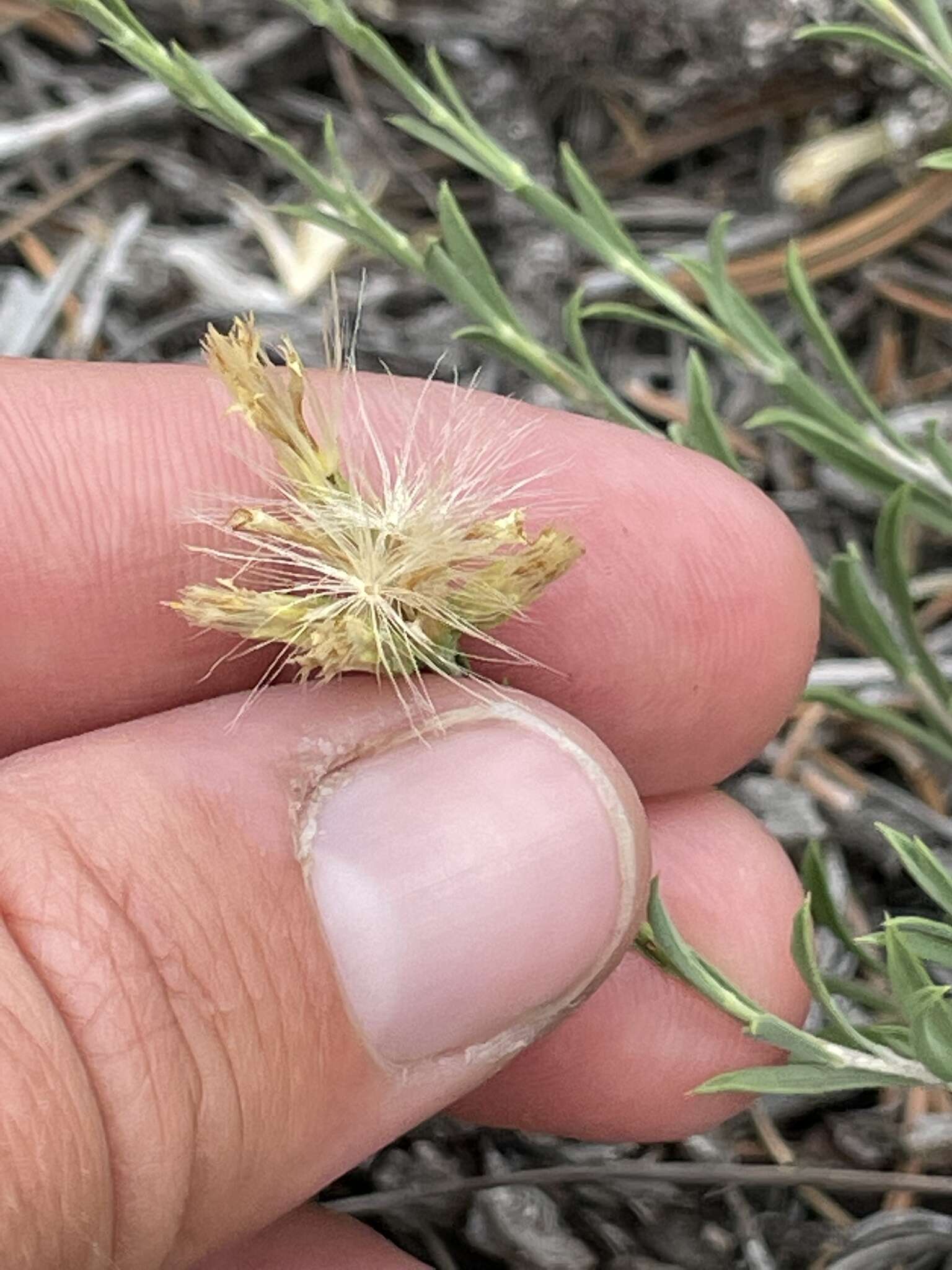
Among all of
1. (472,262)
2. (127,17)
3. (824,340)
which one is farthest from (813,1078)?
(127,17)

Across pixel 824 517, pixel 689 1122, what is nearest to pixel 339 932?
pixel 689 1122

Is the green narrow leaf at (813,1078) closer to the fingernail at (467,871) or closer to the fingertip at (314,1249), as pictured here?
the fingernail at (467,871)

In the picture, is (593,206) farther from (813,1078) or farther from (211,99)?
(813,1078)

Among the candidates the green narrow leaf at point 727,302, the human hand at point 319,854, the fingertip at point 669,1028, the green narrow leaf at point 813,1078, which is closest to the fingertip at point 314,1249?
the human hand at point 319,854

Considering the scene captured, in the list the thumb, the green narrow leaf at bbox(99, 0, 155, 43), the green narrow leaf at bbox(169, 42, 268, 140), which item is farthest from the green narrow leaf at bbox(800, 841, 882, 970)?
the green narrow leaf at bbox(99, 0, 155, 43)

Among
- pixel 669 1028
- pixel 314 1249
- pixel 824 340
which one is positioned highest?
pixel 824 340

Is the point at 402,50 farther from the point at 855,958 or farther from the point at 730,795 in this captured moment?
the point at 855,958
